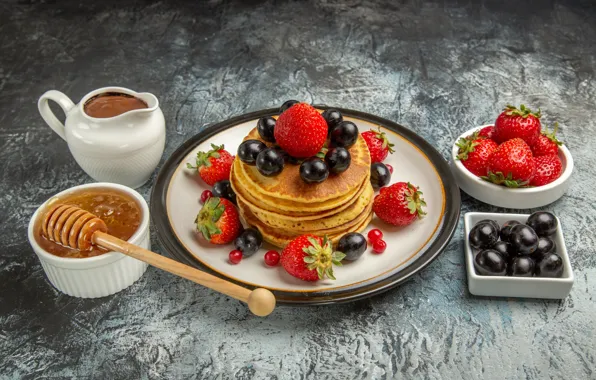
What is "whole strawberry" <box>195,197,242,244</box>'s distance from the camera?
2695 mm

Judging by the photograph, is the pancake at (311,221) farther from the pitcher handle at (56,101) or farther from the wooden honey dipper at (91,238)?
the pitcher handle at (56,101)

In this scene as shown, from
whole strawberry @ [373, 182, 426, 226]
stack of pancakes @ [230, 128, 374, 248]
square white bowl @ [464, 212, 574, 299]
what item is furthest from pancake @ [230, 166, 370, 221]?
square white bowl @ [464, 212, 574, 299]

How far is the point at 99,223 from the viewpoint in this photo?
8.58 ft

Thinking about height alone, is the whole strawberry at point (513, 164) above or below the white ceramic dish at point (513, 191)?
above

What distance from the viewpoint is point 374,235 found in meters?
2.75

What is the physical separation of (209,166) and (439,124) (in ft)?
4.18

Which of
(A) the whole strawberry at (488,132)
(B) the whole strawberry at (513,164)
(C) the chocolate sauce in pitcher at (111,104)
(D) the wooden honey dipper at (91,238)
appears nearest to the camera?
(D) the wooden honey dipper at (91,238)

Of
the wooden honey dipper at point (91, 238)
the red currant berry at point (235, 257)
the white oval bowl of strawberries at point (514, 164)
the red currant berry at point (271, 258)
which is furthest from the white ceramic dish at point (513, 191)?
the wooden honey dipper at point (91, 238)

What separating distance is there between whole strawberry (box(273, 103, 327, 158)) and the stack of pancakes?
0.10 m

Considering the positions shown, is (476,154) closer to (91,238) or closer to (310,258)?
(310,258)

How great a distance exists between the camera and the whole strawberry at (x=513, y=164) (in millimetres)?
2951

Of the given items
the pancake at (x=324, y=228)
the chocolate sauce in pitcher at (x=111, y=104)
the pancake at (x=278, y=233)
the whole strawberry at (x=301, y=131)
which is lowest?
the pancake at (x=278, y=233)

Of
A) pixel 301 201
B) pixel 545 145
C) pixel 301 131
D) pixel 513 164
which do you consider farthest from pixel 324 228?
pixel 545 145

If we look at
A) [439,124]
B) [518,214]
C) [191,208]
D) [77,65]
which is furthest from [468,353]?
[77,65]
